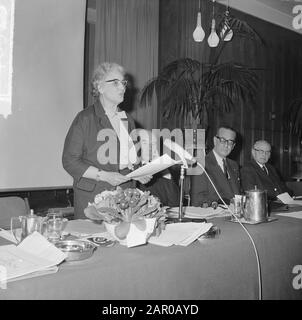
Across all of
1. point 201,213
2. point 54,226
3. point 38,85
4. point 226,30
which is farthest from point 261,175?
point 54,226

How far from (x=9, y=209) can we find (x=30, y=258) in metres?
1.18

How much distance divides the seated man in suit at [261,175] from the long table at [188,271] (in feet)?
5.54

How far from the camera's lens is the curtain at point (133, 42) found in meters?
4.91

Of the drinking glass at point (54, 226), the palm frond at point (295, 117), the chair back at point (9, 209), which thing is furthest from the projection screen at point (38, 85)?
the palm frond at point (295, 117)

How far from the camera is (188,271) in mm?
1544

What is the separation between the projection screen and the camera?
3.90 metres

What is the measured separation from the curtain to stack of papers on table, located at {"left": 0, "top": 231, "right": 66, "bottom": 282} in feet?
12.2

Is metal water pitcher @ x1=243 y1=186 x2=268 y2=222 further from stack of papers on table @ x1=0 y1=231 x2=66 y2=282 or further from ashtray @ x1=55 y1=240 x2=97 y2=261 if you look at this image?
stack of papers on table @ x1=0 y1=231 x2=66 y2=282

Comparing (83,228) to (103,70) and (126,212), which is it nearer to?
(126,212)

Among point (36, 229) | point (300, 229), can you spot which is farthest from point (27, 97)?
point (300, 229)

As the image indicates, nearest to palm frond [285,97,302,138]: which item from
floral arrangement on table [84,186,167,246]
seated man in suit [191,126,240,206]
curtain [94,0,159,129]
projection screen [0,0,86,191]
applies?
curtain [94,0,159,129]

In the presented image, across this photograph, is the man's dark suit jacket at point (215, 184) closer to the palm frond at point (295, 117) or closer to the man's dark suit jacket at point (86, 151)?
the man's dark suit jacket at point (86, 151)
